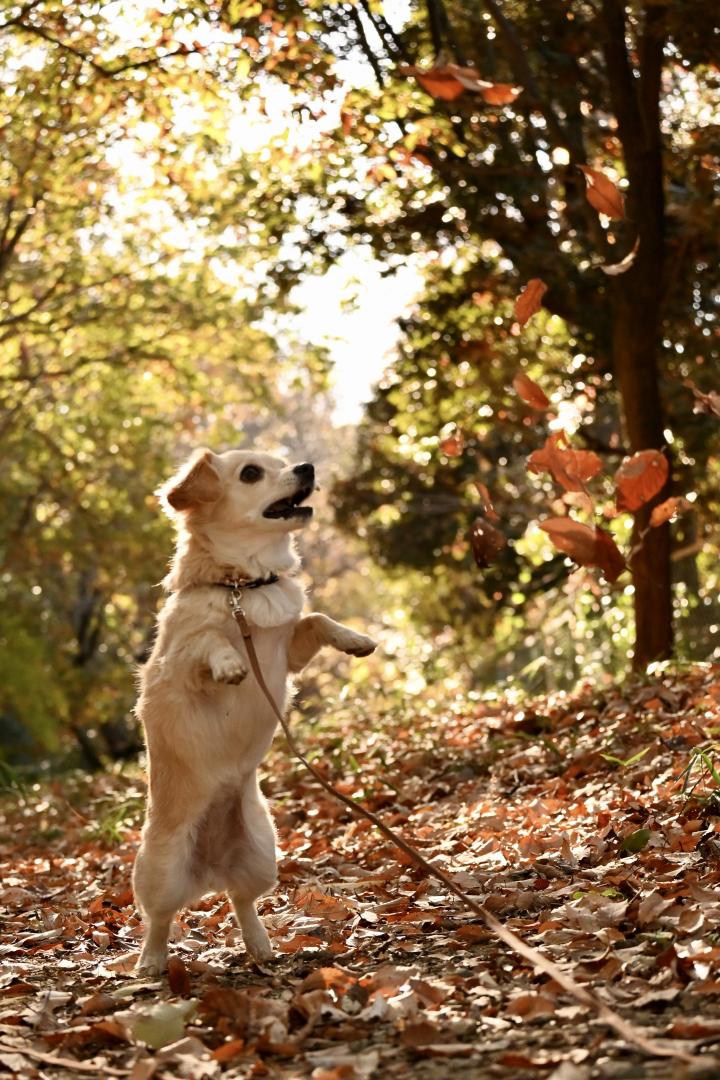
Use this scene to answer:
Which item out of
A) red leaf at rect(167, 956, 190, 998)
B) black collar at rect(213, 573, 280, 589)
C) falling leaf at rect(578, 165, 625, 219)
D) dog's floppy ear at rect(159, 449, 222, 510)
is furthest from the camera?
falling leaf at rect(578, 165, 625, 219)

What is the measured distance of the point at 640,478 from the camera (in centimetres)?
543

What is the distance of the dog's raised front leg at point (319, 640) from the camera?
4.48 meters

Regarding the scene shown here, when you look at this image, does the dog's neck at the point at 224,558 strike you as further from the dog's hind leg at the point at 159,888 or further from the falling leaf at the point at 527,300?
the falling leaf at the point at 527,300

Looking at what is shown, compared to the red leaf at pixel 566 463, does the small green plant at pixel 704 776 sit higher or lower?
lower

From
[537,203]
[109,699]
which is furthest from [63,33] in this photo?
[109,699]

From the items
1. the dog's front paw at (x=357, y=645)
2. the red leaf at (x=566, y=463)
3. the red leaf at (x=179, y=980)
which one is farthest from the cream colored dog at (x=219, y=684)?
the red leaf at (x=566, y=463)

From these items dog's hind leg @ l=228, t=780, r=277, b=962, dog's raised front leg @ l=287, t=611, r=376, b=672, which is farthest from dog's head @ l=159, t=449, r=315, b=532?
dog's hind leg @ l=228, t=780, r=277, b=962

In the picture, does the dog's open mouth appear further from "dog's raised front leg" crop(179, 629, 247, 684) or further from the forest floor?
the forest floor

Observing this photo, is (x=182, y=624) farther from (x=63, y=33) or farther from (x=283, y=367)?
(x=283, y=367)

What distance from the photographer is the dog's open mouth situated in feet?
15.5

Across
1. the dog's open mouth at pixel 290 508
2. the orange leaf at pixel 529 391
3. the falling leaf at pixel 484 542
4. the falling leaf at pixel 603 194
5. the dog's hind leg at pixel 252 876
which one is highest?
the falling leaf at pixel 603 194

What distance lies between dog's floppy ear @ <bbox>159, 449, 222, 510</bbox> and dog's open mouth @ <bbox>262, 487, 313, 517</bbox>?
200 millimetres

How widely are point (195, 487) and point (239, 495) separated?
0.16m

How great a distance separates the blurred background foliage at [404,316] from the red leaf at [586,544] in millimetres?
698
